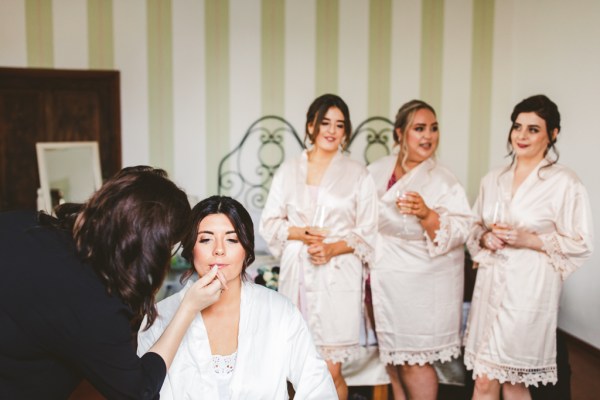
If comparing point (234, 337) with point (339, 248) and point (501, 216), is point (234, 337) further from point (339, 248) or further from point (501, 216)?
point (501, 216)

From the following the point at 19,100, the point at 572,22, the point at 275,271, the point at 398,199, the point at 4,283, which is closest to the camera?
the point at 4,283

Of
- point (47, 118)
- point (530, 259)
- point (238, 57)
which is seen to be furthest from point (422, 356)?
point (47, 118)

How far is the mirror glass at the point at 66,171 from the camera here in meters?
4.13

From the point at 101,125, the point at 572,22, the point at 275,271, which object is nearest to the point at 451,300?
the point at 275,271

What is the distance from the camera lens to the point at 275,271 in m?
3.29

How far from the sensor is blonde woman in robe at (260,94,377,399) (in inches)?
105

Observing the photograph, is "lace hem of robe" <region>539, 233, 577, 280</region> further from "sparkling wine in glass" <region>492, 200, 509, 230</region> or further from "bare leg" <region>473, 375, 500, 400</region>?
"bare leg" <region>473, 375, 500, 400</region>

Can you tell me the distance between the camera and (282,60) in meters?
4.67

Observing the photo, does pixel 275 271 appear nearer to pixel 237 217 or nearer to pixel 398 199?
pixel 398 199

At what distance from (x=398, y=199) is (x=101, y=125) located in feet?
9.51

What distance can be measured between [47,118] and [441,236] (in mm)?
3271

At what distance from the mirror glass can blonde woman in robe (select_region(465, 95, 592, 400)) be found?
9.57 ft

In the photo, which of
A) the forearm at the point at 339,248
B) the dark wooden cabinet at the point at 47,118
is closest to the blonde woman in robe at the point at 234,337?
the forearm at the point at 339,248

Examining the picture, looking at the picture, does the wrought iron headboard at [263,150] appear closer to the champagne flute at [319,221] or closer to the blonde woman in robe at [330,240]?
the blonde woman in robe at [330,240]
